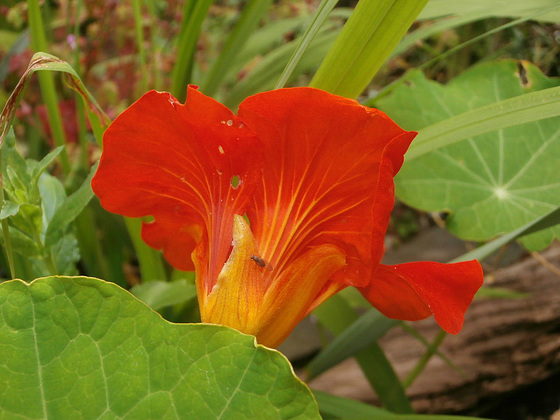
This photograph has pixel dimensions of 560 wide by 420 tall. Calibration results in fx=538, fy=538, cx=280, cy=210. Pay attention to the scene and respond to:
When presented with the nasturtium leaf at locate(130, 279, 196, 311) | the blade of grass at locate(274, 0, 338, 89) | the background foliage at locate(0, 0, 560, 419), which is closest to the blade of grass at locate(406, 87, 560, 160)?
the background foliage at locate(0, 0, 560, 419)

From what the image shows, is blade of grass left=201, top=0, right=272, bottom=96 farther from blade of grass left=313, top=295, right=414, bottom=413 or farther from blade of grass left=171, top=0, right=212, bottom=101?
blade of grass left=313, top=295, right=414, bottom=413

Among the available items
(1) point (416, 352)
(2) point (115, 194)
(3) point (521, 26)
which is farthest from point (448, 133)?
(3) point (521, 26)

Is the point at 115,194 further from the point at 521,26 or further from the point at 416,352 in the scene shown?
the point at 521,26

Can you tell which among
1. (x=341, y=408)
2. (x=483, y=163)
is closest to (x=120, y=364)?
(x=341, y=408)

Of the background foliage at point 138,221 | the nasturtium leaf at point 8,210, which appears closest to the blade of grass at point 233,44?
the background foliage at point 138,221

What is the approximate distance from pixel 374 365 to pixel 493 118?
45cm

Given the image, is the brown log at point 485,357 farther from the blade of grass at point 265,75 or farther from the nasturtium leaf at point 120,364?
the nasturtium leaf at point 120,364

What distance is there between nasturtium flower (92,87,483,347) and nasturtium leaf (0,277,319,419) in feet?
0.19

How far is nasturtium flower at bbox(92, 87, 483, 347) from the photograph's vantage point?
42cm

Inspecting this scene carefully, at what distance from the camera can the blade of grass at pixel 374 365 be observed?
83cm

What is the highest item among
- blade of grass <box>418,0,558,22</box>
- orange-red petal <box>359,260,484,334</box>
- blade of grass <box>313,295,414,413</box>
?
blade of grass <box>418,0,558,22</box>

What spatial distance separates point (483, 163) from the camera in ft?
3.30

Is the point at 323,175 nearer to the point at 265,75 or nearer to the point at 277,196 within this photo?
the point at 277,196

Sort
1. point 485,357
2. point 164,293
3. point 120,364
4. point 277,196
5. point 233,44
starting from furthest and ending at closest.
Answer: point 485,357 → point 233,44 → point 164,293 → point 277,196 → point 120,364
